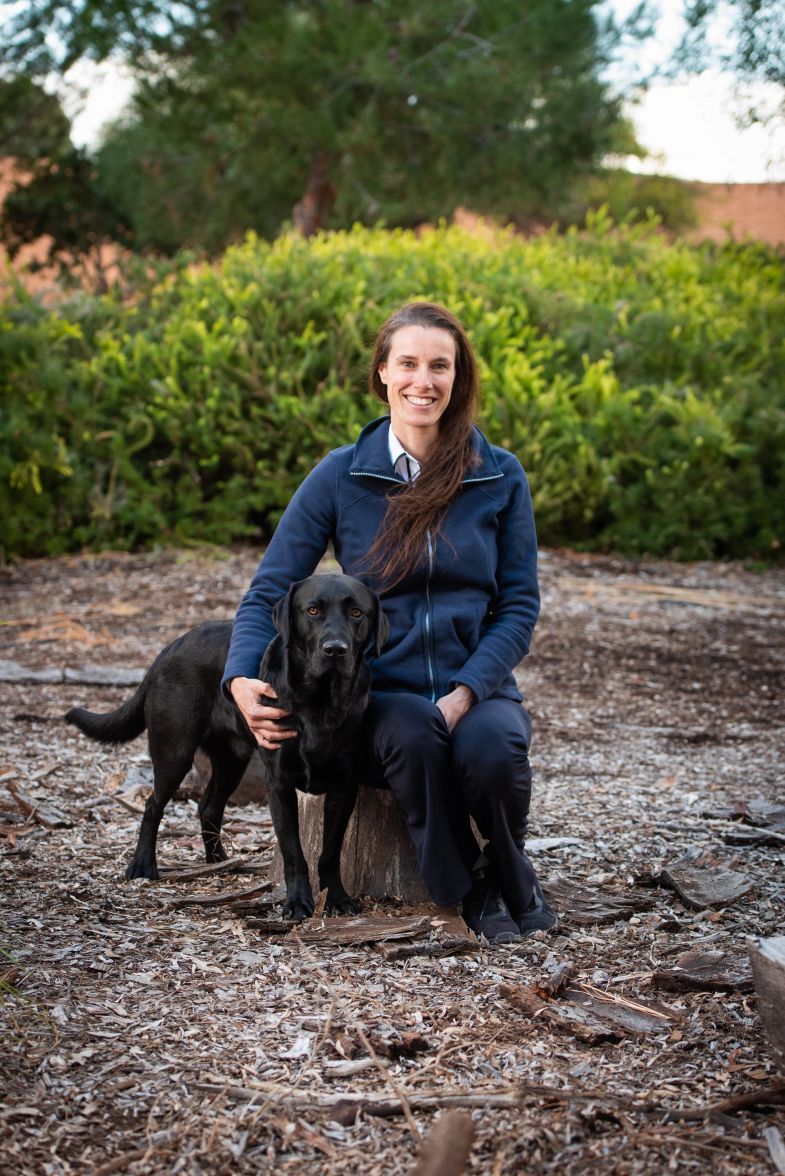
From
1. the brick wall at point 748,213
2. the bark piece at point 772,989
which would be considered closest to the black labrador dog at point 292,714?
the bark piece at point 772,989

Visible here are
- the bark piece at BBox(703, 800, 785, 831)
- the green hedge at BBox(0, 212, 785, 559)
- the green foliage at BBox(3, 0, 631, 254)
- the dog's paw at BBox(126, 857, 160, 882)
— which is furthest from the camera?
the green foliage at BBox(3, 0, 631, 254)

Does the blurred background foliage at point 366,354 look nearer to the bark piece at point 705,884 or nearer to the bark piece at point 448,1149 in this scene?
the bark piece at point 705,884

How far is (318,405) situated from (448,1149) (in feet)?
23.0

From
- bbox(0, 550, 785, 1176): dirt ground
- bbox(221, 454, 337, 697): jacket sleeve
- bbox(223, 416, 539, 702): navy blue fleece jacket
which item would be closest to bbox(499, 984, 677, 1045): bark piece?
bbox(0, 550, 785, 1176): dirt ground

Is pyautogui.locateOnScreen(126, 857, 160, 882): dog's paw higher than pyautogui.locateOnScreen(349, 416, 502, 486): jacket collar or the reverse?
the reverse

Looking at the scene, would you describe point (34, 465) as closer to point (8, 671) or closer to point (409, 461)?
point (8, 671)

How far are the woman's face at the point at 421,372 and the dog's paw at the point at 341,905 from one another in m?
1.31

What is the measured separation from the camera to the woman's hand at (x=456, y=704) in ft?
10.6

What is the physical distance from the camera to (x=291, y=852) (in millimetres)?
3260

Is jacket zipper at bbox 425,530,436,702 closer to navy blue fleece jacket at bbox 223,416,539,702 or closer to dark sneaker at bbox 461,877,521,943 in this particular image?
navy blue fleece jacket at bbox 223,416,539,702

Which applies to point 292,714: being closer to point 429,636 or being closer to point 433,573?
point 429,636

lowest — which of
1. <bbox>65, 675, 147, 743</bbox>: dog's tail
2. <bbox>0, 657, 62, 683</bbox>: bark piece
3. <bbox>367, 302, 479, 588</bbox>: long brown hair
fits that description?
<bbox>0, 657, 62, 683</bbox>: bark piece

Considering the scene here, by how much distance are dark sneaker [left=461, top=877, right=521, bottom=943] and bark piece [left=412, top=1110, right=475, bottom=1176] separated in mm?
1249

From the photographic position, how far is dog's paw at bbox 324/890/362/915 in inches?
128
